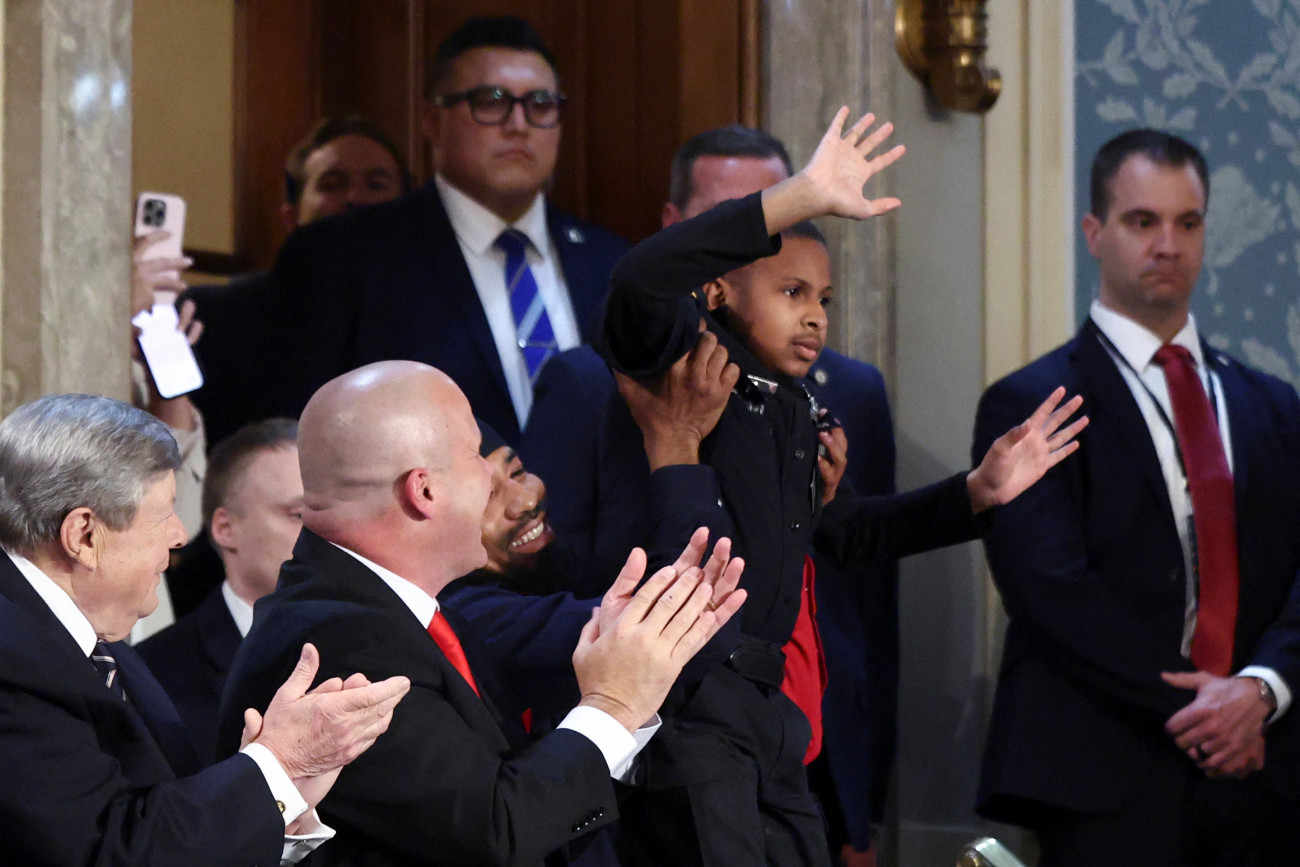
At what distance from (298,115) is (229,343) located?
3.39 ft

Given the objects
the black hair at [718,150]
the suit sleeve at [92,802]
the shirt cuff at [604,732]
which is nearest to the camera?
the suit sleeve at [92,802]

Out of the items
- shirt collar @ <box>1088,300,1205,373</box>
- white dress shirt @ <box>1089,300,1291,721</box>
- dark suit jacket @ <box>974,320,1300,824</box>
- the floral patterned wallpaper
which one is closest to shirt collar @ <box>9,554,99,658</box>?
dark suit jacket @ <box>974,320,1300,824</box>

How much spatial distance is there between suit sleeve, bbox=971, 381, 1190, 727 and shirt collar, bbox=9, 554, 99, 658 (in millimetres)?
2120

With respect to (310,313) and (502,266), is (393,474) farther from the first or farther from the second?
(502,266)

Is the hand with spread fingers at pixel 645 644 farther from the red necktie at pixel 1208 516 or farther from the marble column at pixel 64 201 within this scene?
the red necktie at pixel 1208 516

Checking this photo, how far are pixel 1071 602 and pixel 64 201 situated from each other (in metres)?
2.02

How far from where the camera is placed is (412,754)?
1.94 meters

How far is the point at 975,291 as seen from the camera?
14.1 ft

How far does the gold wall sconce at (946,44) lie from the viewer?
13.8ft

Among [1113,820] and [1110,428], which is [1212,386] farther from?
[1113,820]

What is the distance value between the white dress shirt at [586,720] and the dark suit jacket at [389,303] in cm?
141

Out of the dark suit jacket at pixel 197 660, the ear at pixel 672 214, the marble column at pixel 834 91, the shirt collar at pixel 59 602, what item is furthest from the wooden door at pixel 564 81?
the shirt collar at pixel 59 602

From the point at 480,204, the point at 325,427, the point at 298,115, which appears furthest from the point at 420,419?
the point at 298,115

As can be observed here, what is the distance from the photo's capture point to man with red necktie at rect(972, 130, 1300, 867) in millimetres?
3506
